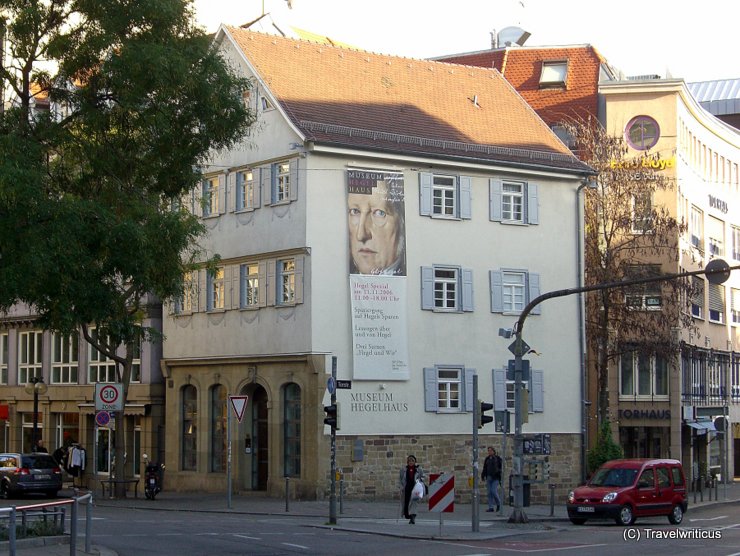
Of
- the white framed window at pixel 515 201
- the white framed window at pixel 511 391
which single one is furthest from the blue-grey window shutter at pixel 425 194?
the white framed window at pixel 511 391

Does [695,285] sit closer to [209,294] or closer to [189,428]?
[209,294]

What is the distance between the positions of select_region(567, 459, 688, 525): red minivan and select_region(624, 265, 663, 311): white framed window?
12.9m

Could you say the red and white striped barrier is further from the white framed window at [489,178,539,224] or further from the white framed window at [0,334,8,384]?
the white framed window at [0,334,8,384]

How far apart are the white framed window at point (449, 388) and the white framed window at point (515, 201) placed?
17.7 feet

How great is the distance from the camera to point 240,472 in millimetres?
43531

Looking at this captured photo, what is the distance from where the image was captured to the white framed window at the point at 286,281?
41375 mm

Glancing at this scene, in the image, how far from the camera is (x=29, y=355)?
184ft

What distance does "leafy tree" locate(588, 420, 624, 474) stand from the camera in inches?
1805

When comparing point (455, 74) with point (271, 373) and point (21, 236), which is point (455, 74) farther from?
point (21, 236)

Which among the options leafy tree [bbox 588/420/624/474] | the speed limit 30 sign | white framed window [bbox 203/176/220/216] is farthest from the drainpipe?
the speed limit 30 sign

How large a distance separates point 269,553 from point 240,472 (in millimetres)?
20989

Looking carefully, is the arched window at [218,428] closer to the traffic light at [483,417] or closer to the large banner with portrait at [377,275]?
the large banner with portrait at [377,275]

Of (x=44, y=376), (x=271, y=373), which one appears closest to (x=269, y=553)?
(x=271, y=373)

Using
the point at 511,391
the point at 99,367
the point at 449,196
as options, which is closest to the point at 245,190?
the point at 449,196
